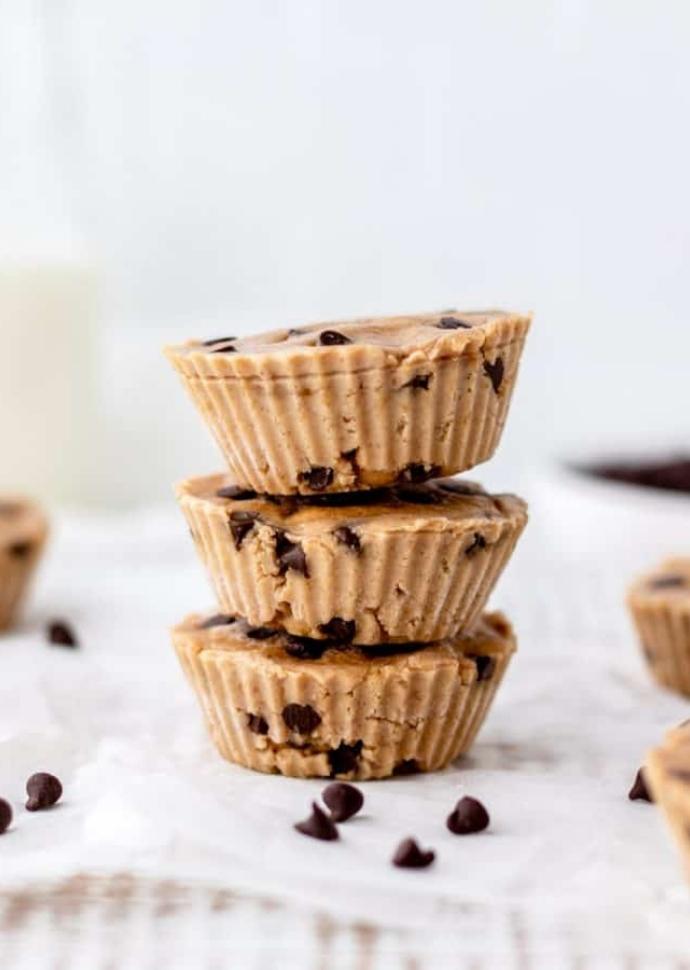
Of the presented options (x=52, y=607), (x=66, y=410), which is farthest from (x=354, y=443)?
(x=66, y=410)

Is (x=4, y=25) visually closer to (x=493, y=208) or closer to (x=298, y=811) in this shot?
(x=493, y=208)

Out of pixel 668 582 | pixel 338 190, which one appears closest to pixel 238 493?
pixel 668 582

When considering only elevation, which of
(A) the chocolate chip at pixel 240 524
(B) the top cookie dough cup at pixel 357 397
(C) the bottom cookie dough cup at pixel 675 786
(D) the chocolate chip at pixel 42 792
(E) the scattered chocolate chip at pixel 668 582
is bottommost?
(E) the scattered chocolate chip at pixel 668 582

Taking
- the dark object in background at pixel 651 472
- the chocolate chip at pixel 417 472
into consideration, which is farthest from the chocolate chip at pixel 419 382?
the dark object in background at pixel 651 472

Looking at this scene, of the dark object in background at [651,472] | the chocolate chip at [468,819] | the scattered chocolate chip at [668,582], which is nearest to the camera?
the chocolate chip at [468,819]

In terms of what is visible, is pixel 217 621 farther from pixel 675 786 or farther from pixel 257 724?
pixel 675 786

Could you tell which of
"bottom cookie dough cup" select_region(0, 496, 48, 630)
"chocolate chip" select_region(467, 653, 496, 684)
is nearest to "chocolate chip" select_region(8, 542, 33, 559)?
"bottom cookie dough cup" select_region(0, 496, 48, 630)

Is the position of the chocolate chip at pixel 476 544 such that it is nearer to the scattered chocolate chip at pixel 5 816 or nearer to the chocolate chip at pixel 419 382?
the chocolate chip at pixel 419 382

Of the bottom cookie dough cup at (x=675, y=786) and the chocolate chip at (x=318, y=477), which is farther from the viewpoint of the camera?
the chocolate chip at (x=318, y=477)
